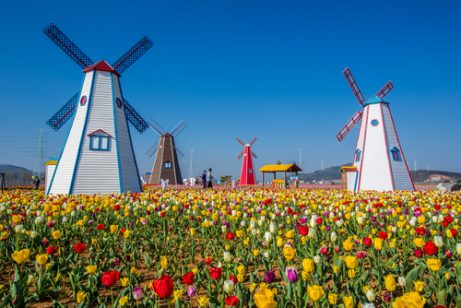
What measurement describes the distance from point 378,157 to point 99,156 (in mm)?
18310

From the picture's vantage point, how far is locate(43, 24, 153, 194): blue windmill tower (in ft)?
57.6

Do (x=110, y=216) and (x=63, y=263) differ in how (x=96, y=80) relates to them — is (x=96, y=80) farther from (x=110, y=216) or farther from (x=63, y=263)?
(x=63, y=263)

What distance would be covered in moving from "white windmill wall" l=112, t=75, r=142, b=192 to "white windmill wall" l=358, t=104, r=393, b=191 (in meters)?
15.5

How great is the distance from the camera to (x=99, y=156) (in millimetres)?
17984

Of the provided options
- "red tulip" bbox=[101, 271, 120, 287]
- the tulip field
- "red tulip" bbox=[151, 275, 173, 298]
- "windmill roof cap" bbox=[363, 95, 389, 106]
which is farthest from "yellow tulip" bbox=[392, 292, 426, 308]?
"windmill roof cap" bbox=[363, 95, 389, 106]

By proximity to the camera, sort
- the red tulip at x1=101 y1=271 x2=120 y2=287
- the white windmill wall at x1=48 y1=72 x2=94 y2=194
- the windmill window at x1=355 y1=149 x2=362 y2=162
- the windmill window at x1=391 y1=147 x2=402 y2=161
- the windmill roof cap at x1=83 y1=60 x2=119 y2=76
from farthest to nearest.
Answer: the windmill window at x1=355 y1=149 x2=362 y2=162
the windmill window at x1=391 y1=147 x2=402 y2=161
the windmill roof cap at x1=83 y1=60 x2=119 y2=76
the white windmill wall at x1=48 y1=72 x2=94 y2=194
the red tulip at x1=101 y1=271 x2=120 y2=287

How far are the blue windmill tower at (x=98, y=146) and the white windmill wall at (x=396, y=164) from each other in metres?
17.2

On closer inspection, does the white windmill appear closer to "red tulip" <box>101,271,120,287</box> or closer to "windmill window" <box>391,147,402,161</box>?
"windmill window" <box>391,147,402,161</box>

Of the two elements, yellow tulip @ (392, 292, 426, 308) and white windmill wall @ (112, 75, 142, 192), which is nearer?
yellow tulip @ (392, 292, 426, 308)

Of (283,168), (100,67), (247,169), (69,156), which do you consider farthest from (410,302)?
(247,169)

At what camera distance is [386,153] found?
22125mm

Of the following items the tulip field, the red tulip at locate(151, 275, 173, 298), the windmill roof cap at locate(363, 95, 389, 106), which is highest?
the windmill roof cap at locate(363, 95, 389, 106)

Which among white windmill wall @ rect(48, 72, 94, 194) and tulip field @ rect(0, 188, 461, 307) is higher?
white windmill wall @ rect(48, 72, 94, 194)

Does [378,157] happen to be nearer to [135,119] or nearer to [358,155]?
[358,155]
